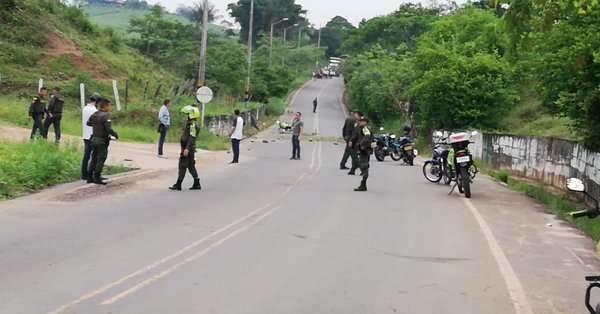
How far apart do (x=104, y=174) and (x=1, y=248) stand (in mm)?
8806

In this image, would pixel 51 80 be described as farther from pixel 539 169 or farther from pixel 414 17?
pixel 414 17

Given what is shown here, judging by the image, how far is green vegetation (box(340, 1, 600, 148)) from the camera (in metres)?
14.8

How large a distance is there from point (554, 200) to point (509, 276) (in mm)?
8640

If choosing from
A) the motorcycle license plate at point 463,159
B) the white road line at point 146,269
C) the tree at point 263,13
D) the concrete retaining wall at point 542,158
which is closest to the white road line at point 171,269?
the white road line at point 146,269

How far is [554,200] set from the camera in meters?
17.2

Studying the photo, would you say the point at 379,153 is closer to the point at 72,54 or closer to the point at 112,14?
the point at 72,54

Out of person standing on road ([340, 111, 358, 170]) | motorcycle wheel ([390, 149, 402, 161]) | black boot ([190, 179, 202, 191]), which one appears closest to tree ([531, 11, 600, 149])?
person standing on road ([340, 111, 358, 170])

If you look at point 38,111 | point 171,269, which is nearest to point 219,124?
point 38,111

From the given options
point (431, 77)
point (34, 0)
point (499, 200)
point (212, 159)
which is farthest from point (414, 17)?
point (499, 200)

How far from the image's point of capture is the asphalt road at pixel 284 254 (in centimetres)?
742

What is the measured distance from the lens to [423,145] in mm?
41906

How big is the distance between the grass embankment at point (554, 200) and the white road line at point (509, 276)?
1.68m

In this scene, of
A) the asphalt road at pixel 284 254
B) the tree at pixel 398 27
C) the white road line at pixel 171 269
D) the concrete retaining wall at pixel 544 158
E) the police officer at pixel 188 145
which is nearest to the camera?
the white road line at pixel 171 269

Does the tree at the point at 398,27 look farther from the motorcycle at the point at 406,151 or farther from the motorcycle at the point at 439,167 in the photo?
the motorcycle at the point at 439,167
